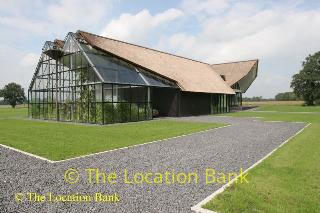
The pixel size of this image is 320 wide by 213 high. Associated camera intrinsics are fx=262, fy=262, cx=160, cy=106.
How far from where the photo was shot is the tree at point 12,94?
89.2 m

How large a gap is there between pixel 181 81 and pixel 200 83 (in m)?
4.72

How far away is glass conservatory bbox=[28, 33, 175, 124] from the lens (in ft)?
67.5

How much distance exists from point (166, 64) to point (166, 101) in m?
5.60

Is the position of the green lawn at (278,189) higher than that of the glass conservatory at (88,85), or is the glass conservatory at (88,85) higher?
the glass conservatory at (88,85)

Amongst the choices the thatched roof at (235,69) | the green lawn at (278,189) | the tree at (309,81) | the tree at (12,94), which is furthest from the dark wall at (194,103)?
the tree at (12,94)

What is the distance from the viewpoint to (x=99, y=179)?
669 cm

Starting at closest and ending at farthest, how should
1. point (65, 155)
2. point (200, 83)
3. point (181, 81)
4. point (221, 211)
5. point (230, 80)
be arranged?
point (221, 211) → point (65, 155) → point (181, 81) → point (200, 83) → point (230, 80)

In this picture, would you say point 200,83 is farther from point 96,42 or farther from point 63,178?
point 63,178

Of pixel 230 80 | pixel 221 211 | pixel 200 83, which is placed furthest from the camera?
pixel 230 80

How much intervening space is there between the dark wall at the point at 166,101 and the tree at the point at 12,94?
251ft

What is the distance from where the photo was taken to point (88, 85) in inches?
824

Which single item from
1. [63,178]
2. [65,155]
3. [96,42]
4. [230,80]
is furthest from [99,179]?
[230,80]

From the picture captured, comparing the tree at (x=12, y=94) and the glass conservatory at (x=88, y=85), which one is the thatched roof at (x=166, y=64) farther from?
the tree at (x=12, y=94)

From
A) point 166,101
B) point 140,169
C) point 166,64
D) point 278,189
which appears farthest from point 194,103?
point 278,189
